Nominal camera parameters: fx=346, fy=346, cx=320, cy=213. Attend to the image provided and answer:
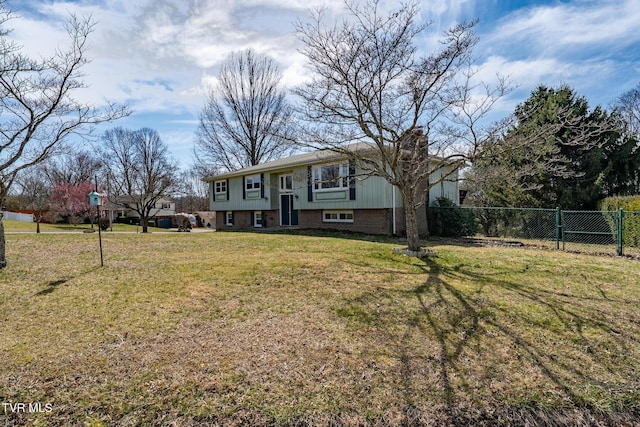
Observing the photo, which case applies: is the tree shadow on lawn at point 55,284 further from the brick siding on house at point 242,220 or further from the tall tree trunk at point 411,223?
the brick siding on house at point 242,220

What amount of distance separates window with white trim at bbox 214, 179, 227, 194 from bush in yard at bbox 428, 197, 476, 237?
1450cm

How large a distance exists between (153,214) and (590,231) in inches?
1792

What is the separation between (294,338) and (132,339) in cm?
197

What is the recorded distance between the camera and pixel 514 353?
4238 millimetres

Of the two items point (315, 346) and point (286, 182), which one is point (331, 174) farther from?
point (315, 346)

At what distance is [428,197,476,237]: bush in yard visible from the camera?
Answer: 54.5 ft

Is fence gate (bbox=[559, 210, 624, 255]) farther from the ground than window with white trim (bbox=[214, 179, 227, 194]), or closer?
closer

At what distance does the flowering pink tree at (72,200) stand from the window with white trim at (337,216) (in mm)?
25046

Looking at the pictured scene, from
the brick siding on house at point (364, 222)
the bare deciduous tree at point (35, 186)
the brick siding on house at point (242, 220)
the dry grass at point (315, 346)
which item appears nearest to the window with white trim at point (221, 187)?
the brick siding on house at point (242, 220)

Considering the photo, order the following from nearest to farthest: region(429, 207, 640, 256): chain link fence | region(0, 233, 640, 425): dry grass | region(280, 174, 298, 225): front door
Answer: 1. region(0, 233, 640, 425): dry grass
2. region(429, 207, 640, 256): chain link fence
3. region(280, 174, 298, 225): front door

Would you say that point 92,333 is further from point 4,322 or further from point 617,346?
point 617,346

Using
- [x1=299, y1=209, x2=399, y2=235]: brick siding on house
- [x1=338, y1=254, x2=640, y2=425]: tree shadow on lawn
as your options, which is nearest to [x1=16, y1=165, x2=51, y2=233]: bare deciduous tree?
[x1=299, y1=209, x2=399, y2=235]: brick siding on house

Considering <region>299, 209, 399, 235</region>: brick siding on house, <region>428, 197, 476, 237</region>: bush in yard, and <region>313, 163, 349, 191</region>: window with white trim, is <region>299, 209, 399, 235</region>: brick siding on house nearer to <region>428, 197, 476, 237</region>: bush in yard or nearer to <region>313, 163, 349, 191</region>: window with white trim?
<region>313, 163, 349, 191</region>: window with white trim

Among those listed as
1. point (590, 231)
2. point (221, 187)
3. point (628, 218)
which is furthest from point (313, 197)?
point (628, 218)
